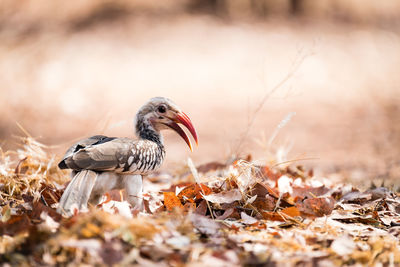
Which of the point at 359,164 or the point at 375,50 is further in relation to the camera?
the point at 375,50

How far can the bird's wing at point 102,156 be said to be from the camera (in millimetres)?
2561

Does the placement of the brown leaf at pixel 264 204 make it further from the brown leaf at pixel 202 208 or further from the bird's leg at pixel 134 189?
the bird's leg at pixel 134 189

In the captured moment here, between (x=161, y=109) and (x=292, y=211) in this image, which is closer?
(x=292, y=211)

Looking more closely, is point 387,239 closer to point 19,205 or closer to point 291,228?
point 291,228

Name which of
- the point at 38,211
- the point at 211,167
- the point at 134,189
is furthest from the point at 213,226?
the point at 211,167

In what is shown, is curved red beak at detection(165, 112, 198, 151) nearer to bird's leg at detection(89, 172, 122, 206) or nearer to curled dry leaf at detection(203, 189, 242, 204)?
curled dry leaf at detection(203, 189, 242, 204)

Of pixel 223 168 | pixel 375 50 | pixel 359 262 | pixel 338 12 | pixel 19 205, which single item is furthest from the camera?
pixel 338 12

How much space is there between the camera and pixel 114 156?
2645 mm

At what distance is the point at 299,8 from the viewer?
1370 centimetres

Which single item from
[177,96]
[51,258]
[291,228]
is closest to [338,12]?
[177,96]

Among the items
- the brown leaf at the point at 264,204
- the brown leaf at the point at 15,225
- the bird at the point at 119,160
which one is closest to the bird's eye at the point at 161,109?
the bird at the point at 119,160

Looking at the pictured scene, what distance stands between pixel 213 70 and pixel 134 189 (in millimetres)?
8241

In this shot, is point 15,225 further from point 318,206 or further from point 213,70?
point 213,70

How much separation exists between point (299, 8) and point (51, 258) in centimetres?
1279
